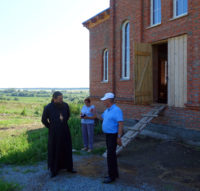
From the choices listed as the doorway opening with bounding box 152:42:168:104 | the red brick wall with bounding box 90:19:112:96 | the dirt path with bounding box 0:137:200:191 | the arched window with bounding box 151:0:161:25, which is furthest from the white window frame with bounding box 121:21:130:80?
the dirt path with bounding box 0:137:200:191

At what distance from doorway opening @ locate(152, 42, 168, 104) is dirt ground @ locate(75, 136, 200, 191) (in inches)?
103

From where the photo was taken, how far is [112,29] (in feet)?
37.7

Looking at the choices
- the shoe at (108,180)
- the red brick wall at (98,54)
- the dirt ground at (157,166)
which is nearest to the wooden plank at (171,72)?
the dirt ground at (157,166)

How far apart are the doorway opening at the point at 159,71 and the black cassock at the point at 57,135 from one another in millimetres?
5454

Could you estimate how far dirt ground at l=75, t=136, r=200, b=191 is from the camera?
16.0 ft

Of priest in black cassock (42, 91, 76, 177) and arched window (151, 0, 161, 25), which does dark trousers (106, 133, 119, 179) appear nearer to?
priest in black cassock (42, 91, 76, 177)

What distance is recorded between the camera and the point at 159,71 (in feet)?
37.0

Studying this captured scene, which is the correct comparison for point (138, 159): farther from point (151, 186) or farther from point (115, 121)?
point (115, 121)

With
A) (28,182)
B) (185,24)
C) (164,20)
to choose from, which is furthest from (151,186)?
(164,20)

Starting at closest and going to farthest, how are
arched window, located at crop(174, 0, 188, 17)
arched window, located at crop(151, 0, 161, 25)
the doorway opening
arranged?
1. arched window, located at crop(174, 0, 188, 17)
2. arched window, located at crop(151, 0, 161, 25)
3. the doorway opening

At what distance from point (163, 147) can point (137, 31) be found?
5.25 meters

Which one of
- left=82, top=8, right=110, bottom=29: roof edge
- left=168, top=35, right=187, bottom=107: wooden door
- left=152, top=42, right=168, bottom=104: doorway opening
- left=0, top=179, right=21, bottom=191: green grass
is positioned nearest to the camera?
left=0, top=179, right=21, bottom=191: green grass

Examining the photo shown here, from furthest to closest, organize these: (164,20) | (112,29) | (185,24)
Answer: (112,29), (164,20), (185,24)

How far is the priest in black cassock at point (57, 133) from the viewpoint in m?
5.09
